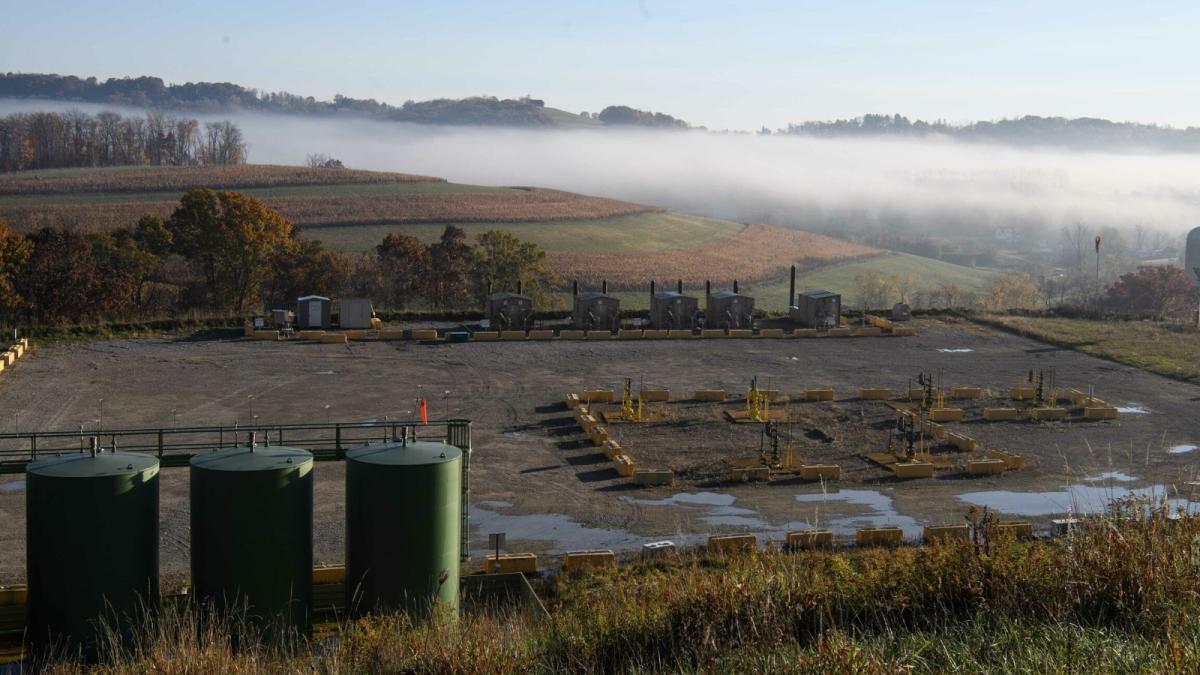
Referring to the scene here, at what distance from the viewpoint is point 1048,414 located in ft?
99.4

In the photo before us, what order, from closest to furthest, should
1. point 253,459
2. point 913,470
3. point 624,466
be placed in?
point 253,459, point 624,466, point 913,470

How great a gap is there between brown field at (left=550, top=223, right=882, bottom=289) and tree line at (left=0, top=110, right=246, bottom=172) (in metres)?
71.1

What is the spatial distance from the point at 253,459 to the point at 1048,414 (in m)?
22.6

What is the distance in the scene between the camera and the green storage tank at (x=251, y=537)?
13.7 m

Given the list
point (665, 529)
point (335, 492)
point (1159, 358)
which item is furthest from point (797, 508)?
point (1159, 358)

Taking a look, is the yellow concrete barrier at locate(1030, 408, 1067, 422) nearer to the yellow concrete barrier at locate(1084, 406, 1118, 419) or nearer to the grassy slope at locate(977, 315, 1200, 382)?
the yellow concrete barrier at locate(1084, 406, 1118, 419)

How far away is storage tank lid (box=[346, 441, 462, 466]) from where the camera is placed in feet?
47.0

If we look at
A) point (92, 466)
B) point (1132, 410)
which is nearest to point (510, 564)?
point (92, 466)

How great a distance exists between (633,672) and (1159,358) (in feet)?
118

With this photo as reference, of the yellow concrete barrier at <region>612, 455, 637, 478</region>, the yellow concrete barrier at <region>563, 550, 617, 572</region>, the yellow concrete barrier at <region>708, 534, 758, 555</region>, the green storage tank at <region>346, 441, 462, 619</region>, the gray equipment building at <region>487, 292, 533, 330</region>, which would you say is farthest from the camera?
the gray equipment building at <region>487, 292, 533, 330</region>

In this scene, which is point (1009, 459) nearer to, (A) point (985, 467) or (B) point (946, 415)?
(A) point (985, 467)

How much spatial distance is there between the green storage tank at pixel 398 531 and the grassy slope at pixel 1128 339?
29.3 m

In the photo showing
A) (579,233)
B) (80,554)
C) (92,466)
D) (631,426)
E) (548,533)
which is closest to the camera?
(80,554)

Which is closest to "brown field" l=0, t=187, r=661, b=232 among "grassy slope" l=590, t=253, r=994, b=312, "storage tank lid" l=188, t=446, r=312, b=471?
"grassy slope" l=590, t=253, r=994, b=312
